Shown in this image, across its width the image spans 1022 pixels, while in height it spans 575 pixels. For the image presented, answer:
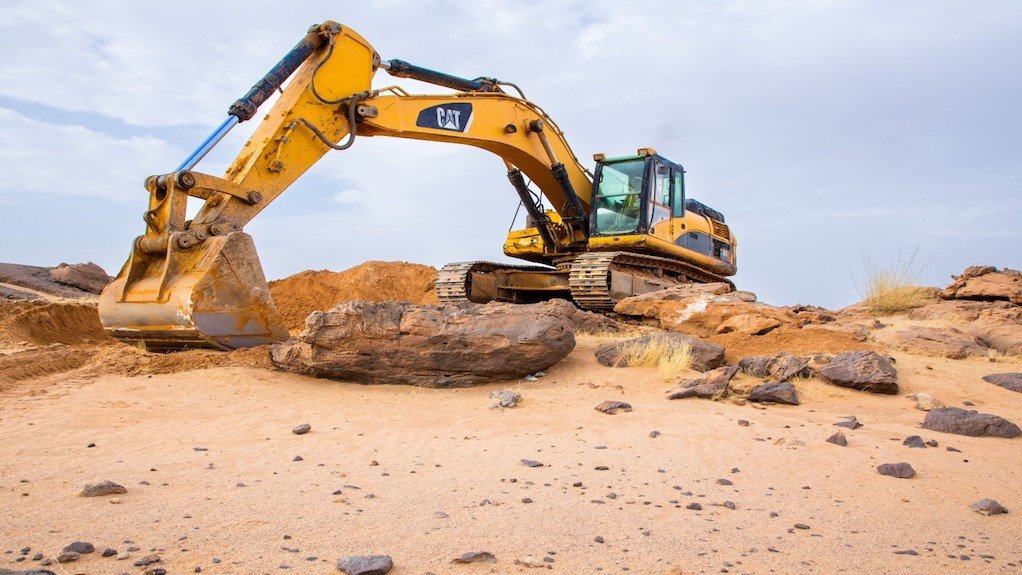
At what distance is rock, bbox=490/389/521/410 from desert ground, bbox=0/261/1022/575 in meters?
0.11

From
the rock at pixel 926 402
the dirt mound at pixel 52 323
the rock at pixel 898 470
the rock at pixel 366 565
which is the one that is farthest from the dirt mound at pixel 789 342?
the dirt mound at pixel 52 323

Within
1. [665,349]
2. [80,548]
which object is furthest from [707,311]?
[80,548]

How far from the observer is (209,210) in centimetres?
806

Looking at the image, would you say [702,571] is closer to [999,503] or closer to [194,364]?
[999,503]

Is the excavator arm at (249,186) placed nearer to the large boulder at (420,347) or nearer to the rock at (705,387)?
the large boulder at (420,347)

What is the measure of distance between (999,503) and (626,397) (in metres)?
3.20

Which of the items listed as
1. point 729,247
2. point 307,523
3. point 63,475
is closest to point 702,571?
point 307,523

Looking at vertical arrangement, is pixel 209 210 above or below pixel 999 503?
above

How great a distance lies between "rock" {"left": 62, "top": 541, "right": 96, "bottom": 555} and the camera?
9.73 feet

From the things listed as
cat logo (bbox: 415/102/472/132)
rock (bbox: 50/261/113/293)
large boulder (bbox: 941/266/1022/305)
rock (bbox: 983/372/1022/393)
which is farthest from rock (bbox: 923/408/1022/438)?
rock (bbox: 50/261/113/293)

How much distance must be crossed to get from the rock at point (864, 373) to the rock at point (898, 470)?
8.64ft

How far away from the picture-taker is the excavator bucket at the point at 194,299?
729 cm

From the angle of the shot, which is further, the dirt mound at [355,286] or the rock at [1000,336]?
the dirt mound at [355,286]

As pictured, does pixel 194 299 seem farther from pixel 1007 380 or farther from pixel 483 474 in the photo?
pixel 1007 380
